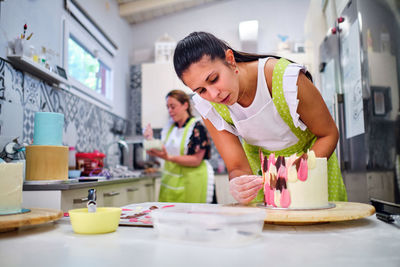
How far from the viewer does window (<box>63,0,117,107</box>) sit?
9.45ft

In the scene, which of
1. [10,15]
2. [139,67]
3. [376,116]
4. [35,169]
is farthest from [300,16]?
[35,169]

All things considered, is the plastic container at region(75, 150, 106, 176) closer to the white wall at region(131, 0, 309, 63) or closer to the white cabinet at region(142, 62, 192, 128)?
the white cabinet at region(142, 62, 192, 128)

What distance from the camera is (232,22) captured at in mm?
4711

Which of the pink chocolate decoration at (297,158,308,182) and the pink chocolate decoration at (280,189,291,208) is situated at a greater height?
the pink chocolate decoration at (297,158,308,182)

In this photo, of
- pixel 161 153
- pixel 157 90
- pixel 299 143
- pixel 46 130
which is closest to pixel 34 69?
pixel 46 130

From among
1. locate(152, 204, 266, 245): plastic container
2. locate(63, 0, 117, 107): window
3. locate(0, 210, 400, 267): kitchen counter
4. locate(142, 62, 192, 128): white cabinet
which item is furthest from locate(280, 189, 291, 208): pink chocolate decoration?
locate(142, 62, 192, 128): white cabinet

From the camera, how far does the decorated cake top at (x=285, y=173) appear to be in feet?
2.76

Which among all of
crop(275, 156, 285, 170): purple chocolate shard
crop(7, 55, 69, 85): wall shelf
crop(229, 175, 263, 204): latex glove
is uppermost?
crop(7, 55, 69, 85): wall shelf

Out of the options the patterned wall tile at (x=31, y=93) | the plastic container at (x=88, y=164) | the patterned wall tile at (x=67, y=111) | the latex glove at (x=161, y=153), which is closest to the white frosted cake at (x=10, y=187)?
the patterned wall tile at (x=67, y=111)

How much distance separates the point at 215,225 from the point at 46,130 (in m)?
1.38

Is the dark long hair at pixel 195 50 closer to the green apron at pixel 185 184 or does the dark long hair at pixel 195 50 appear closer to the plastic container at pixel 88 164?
the plastic container at pixel 88 164

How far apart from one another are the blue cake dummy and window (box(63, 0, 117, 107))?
1151mm

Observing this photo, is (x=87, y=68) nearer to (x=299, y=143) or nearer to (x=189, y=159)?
(x=189, y=159)

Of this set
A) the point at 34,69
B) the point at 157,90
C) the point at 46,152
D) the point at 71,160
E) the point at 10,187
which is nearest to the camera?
the point at 10,187
